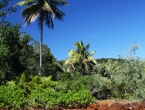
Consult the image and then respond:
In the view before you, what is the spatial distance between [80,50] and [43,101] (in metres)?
26.7

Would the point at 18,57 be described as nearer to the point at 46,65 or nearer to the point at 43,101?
the point at 43,101

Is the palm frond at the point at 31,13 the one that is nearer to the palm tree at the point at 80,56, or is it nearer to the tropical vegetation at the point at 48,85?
A: the tropical vegetation at the point at 48,85

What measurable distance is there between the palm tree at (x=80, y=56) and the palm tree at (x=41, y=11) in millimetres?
8636

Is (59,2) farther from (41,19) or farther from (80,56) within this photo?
(80,56)

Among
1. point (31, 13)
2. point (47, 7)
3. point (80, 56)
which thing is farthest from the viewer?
point (80, 56)

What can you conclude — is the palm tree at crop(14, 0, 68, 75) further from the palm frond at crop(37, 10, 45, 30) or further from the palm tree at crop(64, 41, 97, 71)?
the palm tree at crop(64, 41, 97, 71)

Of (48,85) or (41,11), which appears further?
(41,11)

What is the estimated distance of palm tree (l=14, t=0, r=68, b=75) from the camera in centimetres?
2823

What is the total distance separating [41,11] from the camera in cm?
2847

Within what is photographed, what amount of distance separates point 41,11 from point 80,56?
1069 centimetres

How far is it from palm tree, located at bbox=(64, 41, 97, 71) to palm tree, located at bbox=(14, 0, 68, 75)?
28.3 feet

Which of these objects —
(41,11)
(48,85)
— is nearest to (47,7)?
(41,11)

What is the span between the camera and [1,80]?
1580 cm

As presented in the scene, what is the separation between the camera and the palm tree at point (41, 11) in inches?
1112
